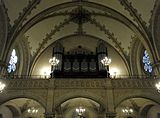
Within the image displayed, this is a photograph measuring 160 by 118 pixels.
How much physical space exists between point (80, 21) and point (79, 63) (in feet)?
13.4

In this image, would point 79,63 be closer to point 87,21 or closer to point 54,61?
point 54,61

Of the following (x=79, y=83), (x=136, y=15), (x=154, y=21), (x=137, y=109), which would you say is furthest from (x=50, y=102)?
(x=154, y=21)

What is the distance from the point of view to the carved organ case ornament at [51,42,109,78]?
62.4 feet

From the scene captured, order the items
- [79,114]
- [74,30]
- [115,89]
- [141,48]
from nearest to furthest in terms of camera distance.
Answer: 1. [115,89]
2. [79,114]
3. [141,48]
4. [74,30]

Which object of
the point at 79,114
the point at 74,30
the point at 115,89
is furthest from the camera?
the point at 74,30

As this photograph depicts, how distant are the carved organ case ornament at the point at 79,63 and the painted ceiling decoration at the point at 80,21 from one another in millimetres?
1533

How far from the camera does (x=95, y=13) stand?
19.7 metres

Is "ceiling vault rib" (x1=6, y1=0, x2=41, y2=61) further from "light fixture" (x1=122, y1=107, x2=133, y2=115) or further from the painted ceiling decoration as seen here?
"light fixture" (x1=122, y1=107, x2=133, y2=115)

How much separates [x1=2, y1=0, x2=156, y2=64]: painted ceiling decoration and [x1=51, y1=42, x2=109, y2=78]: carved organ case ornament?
1.53 metres

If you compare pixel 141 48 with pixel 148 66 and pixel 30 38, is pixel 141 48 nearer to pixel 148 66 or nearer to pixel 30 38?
pixel 148 66

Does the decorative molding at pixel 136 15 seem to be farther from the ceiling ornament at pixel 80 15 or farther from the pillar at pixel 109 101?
the pillar at pixel 109 101

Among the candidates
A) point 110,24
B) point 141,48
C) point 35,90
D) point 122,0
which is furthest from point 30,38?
point 141,48

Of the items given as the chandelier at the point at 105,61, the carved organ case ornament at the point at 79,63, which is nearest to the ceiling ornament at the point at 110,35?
the carved organ case ornament at the point at 79,63

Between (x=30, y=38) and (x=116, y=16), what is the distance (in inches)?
322
